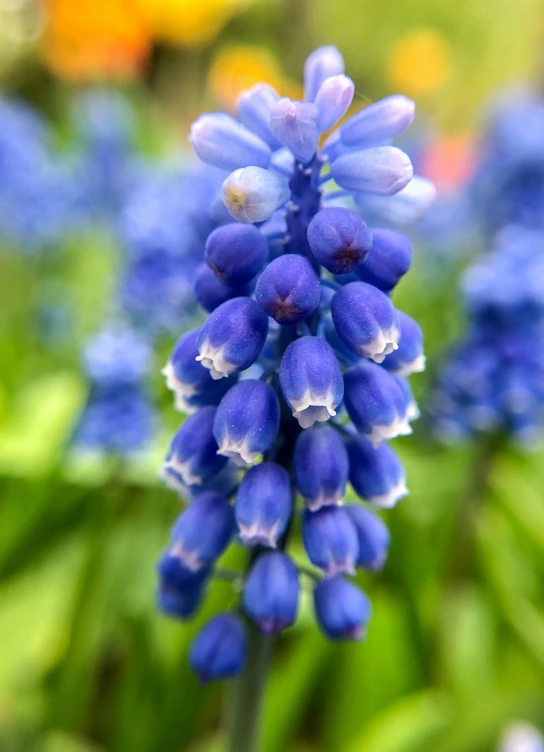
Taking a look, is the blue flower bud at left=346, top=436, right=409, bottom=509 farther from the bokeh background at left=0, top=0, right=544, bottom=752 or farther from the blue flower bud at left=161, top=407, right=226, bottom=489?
the bokeh background at left=0, top=0, right=544, bottom=752

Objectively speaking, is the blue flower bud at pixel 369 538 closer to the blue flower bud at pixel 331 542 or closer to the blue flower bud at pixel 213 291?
the blue flower bud at pixel 331 542

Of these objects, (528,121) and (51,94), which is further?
(51,94)

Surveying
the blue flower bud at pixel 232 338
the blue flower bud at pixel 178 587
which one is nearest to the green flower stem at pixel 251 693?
the blue flower bud at pixel 178 587

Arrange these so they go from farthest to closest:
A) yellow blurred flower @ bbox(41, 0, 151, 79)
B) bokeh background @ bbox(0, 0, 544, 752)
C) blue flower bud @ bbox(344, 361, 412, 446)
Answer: yellow blurred flower @ bbox(41, 0, 151, 79) < bokeh background @ bbox(0, 0, 544, 752) < blue flower bud @ bbox(344, 361, 412, 446)

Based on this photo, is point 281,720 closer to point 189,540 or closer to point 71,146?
point 189,540

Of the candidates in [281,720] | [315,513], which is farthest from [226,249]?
[281,720]

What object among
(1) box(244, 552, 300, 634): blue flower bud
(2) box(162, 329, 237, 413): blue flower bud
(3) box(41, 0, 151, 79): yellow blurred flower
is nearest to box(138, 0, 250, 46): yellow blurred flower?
(3) box(41, 0, 151, 79): yellow blurred flower
